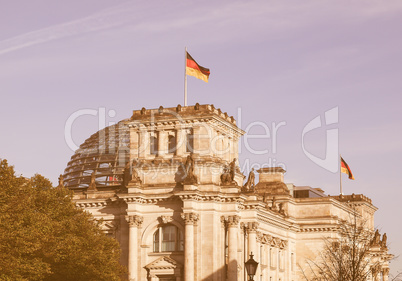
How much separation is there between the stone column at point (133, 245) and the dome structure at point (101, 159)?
2141 centimetres

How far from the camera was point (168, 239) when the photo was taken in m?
105

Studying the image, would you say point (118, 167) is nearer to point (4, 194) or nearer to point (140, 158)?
point (140, 158)

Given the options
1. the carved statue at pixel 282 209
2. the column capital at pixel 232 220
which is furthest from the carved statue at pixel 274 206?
the column capital at pixel 232 220

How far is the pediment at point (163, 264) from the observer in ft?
338

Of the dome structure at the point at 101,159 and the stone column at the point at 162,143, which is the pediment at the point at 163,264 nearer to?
the stone column at the point at 162,143

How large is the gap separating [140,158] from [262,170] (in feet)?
121

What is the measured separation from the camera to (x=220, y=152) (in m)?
109

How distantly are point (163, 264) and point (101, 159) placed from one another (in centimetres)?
3660

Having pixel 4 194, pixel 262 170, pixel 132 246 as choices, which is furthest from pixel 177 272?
pixel 262 170

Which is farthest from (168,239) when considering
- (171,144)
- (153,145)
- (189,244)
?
(153,145)

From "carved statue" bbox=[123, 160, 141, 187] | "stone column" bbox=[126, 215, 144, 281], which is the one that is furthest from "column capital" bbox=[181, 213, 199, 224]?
"carved statue" bbox=[123, 160, 141, 187]

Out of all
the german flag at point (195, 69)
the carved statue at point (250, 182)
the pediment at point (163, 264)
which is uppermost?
the german flag at point (195, 69)

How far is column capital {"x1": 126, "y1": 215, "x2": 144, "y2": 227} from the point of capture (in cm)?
10406

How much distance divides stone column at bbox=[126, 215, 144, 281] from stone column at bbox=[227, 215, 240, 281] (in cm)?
1004
